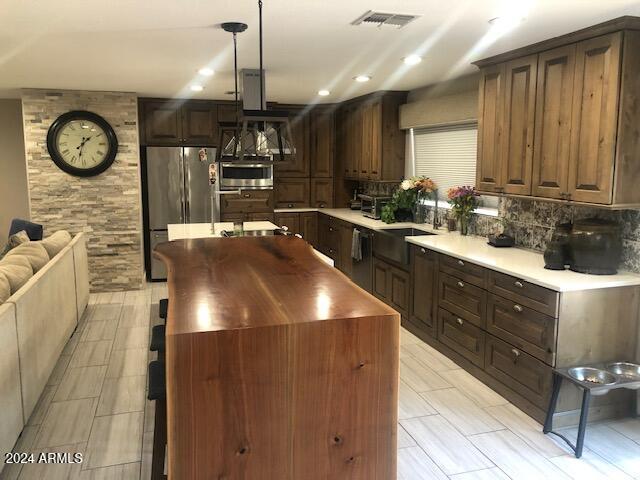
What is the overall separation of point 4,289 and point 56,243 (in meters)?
1.79

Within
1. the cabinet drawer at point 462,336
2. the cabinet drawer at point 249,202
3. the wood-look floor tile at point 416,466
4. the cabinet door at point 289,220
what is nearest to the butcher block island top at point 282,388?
the wood-look floor tile at point 416,466

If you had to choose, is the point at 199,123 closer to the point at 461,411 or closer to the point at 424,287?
the point at 424,287

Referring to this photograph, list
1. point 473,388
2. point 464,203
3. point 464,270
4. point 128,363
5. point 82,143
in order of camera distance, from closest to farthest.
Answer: point 473,388, point 464,270, point 128,363, point 464,203, point 82,143

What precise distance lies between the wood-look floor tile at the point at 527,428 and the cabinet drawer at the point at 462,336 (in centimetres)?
46

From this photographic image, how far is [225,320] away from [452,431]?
79.2 inches

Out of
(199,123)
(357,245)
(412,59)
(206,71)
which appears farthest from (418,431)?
(199,123)

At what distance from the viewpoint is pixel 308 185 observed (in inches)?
306

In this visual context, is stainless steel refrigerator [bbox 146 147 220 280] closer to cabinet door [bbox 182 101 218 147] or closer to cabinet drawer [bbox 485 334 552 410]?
cabinet door [bbox 182 101 218 147]

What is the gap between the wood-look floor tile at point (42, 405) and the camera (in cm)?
341

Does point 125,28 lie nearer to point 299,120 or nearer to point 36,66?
point 36,66

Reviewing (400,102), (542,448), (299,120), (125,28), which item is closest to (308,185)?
(299,120)

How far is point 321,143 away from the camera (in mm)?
7695

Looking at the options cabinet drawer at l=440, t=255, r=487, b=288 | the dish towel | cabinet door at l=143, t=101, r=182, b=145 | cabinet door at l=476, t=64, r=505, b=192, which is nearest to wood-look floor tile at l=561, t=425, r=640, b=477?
cabinet drawer at l=440, t=255, r=487, b=288

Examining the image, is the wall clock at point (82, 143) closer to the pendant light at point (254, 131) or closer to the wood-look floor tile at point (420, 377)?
the pendant light at point (254, 131)
